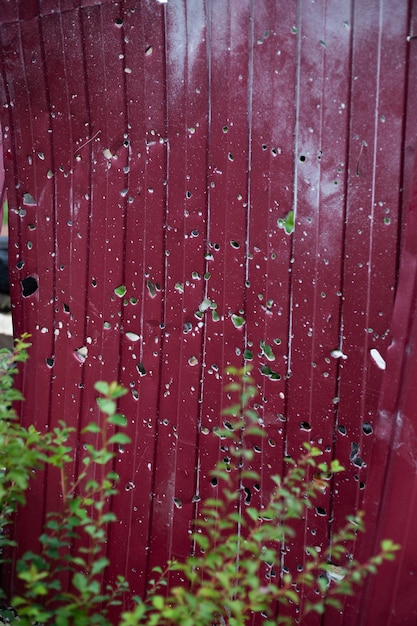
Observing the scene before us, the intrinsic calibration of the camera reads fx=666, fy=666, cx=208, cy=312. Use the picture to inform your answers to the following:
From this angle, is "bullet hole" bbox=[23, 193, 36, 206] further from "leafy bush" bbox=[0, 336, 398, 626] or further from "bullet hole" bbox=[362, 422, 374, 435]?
"bullet hole" bbox=[362, 422, 374, 435]

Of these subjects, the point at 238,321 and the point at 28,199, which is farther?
the point at 28,199

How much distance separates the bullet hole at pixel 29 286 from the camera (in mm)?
2847

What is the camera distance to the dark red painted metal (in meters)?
2.00

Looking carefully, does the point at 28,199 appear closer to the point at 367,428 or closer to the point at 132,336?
the point at 132,336

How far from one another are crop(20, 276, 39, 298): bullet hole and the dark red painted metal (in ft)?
0.08

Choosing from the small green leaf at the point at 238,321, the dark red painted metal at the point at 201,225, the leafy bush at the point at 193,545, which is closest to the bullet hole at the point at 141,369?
the dark red painted metal at the point at 201,225

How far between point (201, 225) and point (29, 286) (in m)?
0.93

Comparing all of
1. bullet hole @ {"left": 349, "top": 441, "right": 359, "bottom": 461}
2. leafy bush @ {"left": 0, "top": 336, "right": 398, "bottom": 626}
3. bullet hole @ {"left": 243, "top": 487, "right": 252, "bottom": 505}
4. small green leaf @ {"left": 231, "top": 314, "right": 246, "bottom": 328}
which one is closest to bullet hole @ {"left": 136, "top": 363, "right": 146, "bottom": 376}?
leafy bush @ {"left": 0, "top": 336, "right": 398, "bottom": 626}

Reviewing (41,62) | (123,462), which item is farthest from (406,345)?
(41,62)

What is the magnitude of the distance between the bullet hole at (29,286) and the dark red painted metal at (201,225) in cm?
3

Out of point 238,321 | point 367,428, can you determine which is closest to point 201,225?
point 238,321

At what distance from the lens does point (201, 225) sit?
2340 mm

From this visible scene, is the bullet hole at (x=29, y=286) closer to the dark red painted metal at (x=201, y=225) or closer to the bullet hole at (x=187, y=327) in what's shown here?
the dark red painted metal at (x=201, y=225)

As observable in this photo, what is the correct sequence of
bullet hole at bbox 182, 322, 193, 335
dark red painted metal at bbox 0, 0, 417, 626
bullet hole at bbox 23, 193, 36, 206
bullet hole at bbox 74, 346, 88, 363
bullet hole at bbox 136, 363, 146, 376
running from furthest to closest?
1. bullet hole at bbox 23, 193, 36, 206
2. bullet hole at bbox 74, 346, 88, 363
3. bullet hole at bbox 136, 363, 146, 376
4. bullet hole at bbox 182, 322, 193, 335
5. dark red painted metal at bbox 0, 0, 417, 626
